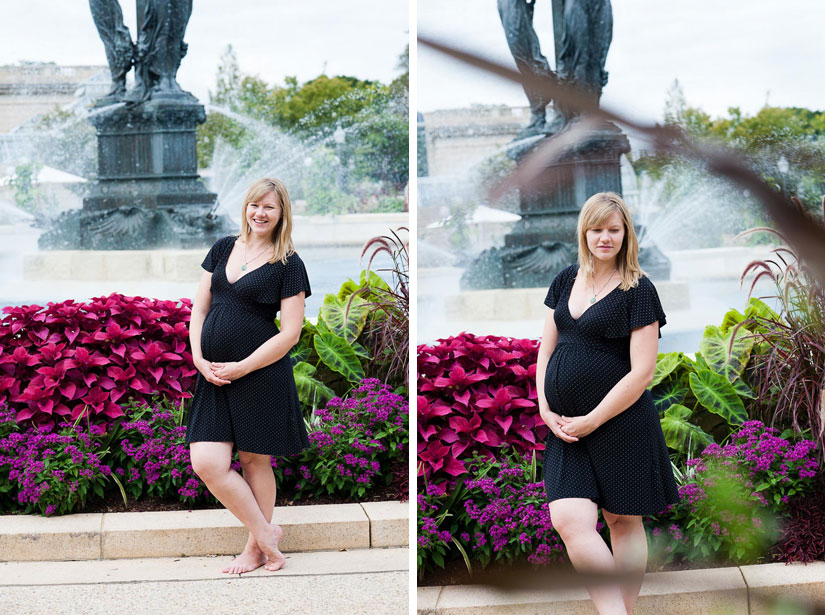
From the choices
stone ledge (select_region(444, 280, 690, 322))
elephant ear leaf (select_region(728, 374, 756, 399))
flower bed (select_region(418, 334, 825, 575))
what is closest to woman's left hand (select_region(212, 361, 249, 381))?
flower bed (select_region(418, 334, 825, 575))

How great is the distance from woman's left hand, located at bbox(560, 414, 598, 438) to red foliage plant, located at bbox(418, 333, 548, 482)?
754 millimetres

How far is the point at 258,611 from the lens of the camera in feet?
9.89

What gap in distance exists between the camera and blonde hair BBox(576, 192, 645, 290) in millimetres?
2512

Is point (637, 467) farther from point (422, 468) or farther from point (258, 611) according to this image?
point (258, 611)

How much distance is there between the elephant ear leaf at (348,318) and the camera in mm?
4066

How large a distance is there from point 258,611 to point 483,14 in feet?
10.5

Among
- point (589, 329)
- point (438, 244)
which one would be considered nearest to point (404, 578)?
point (589, 329)

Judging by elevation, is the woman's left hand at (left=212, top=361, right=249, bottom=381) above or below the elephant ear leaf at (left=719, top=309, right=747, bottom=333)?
below

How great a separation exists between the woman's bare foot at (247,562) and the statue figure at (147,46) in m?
2.89

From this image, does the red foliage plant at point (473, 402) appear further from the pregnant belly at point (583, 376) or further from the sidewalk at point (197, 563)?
the pregnant belly at point (583, 376)

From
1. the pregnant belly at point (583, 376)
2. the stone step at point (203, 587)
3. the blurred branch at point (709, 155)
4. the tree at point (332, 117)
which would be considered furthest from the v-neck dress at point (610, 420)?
the tree at point (332, 117)

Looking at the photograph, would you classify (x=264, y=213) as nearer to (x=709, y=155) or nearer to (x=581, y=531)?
(x=581, y=531)

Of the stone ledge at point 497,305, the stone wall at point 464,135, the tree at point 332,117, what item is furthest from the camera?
the tree at point 332,117

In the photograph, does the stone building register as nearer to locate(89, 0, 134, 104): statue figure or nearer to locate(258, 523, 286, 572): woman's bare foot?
locate(89, 0, 134, 104): statue figure
